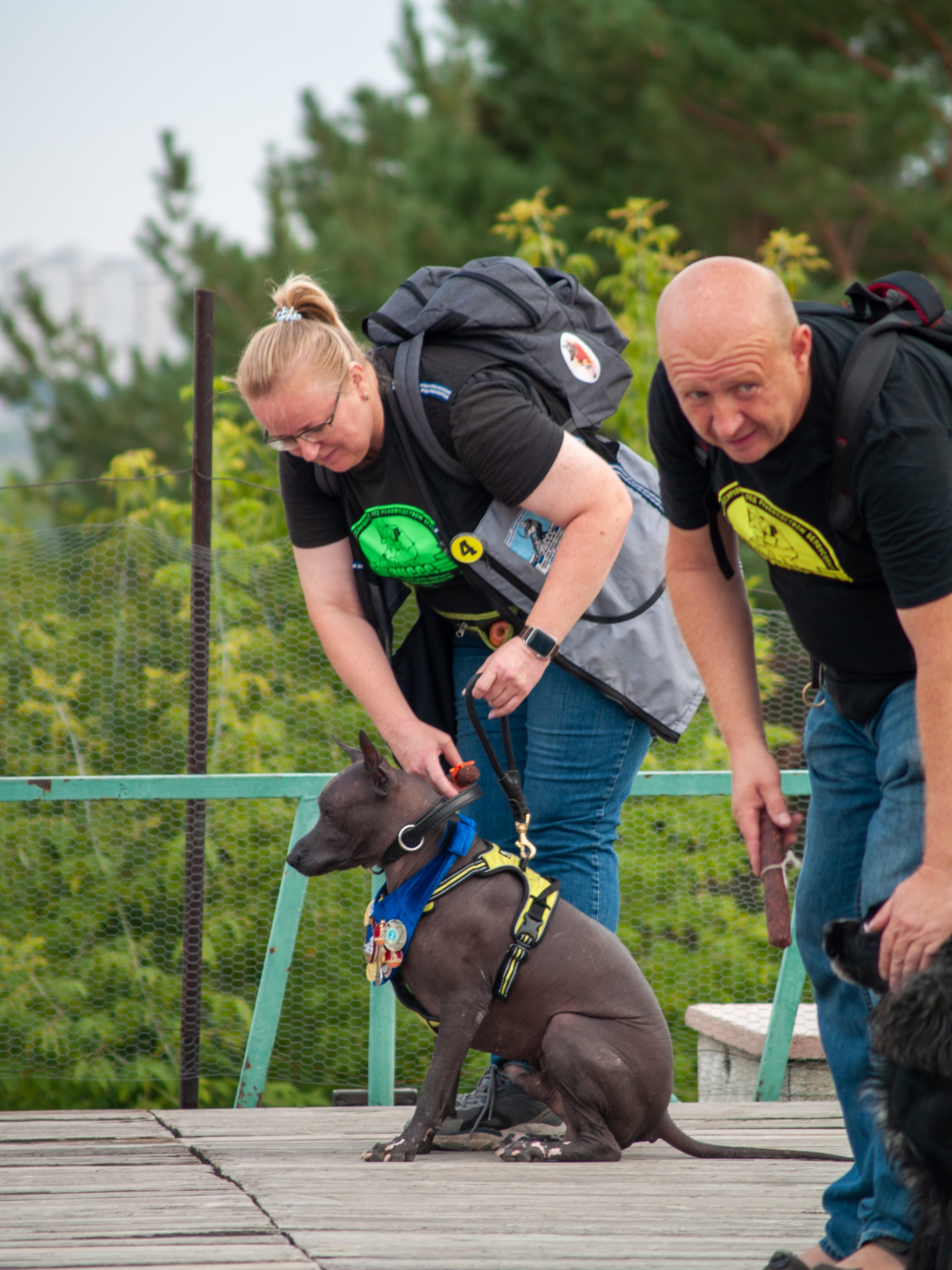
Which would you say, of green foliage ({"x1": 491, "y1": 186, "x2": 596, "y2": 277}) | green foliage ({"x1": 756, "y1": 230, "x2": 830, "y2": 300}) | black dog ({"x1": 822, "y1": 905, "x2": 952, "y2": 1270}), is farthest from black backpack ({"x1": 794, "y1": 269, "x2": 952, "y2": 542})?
green foliage ({"x1": 756, "y1": 230, "x2": 830, "y2": 300})

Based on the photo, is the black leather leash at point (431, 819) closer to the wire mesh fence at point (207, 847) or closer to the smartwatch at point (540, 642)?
the smartwatch at point (540, 642)

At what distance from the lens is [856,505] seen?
1910 mm

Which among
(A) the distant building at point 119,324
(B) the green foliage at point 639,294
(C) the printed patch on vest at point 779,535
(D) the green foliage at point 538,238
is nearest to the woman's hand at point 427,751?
(C) the printed patch on vest at point 779,535

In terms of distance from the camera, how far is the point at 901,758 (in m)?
1.98

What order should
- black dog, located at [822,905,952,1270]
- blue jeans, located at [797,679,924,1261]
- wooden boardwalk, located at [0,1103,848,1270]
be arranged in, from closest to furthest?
black dog, located at [822,905,952,1270]
blue jeans, located at [797,679,924,1261]
wooden boardwalk, located at [0,1103,848,1270]

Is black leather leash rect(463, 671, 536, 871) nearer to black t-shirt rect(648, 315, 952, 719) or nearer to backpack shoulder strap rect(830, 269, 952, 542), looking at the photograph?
black t-shirt rect(648, 315, 952, 719)

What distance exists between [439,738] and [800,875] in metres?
1.05

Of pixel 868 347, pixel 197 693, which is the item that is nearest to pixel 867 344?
pixel 868 347

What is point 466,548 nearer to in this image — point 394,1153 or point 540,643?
point 540,643

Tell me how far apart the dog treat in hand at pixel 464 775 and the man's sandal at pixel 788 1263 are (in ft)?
4.11

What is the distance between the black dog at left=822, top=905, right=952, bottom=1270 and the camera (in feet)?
5.95

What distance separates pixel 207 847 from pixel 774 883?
259 cm

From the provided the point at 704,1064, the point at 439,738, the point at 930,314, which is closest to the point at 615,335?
the point at 439,738

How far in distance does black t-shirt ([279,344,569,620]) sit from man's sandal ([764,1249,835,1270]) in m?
1.53
